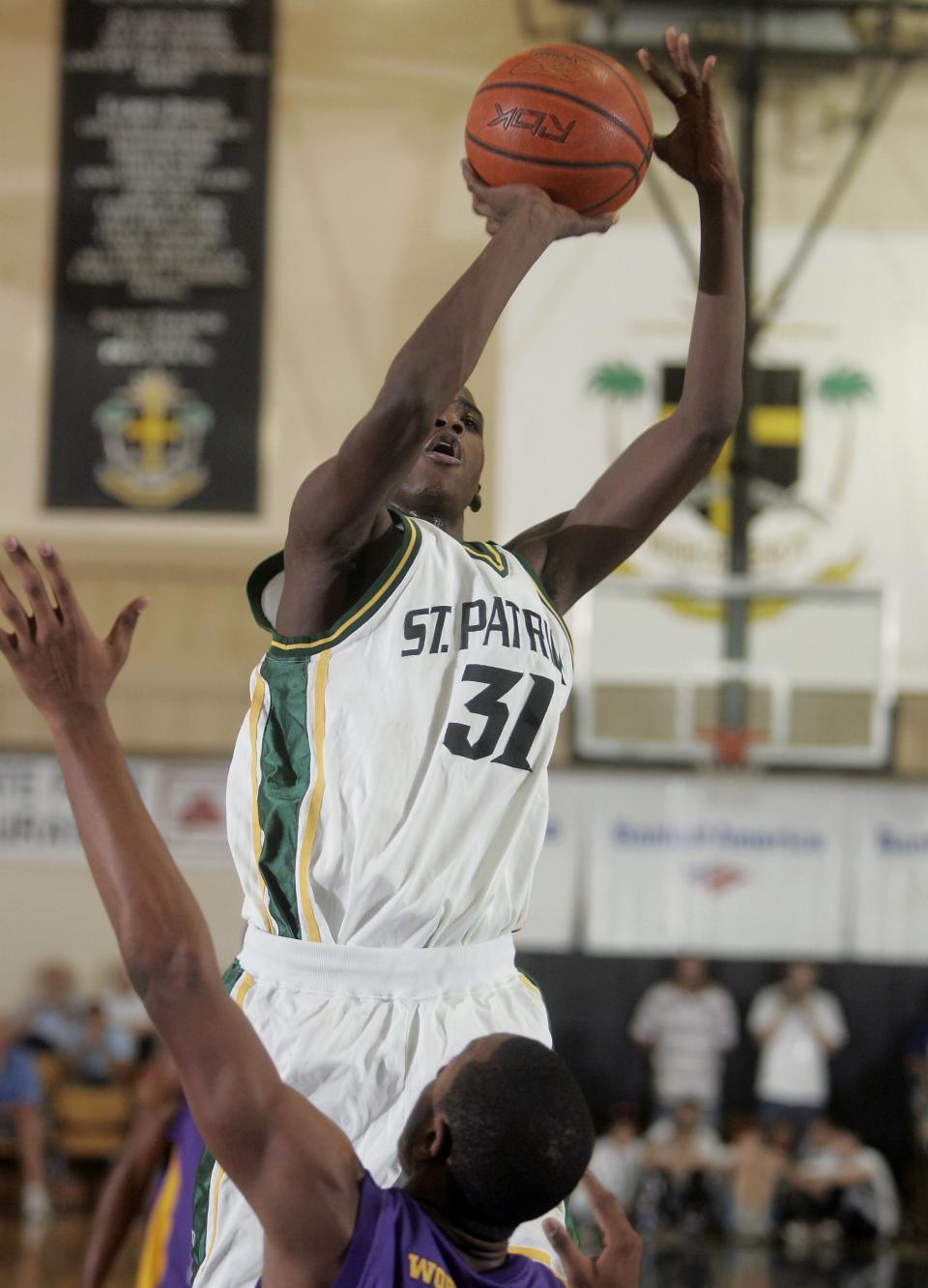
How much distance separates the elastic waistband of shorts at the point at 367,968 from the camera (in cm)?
296

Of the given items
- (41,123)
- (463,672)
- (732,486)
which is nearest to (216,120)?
(41,123)

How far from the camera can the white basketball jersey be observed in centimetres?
292

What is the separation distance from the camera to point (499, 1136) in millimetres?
2105

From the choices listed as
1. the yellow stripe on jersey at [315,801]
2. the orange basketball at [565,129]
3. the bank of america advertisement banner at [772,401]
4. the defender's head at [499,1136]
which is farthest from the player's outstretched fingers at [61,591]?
the bank of america advertisement banner at [772,401]

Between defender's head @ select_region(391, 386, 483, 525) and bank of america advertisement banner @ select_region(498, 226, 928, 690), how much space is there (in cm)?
991

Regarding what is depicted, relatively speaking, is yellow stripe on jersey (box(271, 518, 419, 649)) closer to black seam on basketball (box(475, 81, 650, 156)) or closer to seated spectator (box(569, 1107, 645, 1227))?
black seam on basketball (box(475, 81, 650, 156))

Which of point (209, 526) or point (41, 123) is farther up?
point (41, 123)

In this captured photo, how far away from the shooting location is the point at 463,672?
301 centimetres

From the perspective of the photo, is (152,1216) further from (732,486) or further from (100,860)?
(732,486)

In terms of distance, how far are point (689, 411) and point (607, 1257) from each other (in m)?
1.85

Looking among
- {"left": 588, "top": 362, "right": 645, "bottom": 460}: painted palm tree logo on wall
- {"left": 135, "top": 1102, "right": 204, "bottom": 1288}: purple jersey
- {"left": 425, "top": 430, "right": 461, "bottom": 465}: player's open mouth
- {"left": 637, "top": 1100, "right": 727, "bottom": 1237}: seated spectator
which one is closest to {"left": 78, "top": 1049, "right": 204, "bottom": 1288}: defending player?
{"left": 135, "top": 1102, "right": 204, "bottom": 1288}: purple jersey

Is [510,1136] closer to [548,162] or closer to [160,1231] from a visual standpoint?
[548,162]

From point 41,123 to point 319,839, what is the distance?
1269cm

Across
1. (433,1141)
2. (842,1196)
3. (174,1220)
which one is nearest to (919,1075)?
(842,1196)
